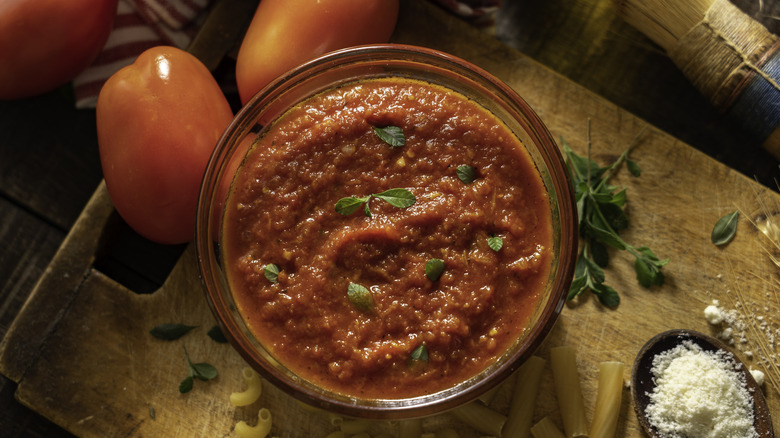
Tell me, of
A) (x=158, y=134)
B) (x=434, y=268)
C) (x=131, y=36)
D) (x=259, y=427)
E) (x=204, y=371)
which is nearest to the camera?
(x=434, y=268)

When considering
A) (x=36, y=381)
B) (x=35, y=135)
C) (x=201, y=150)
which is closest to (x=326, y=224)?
(x=201, y=150)

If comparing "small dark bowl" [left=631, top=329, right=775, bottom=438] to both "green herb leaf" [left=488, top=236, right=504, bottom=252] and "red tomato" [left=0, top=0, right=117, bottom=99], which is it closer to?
"green herb leaf" [left=488, top=236, right=504, bottom=252]

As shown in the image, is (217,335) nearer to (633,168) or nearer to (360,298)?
(360,298)

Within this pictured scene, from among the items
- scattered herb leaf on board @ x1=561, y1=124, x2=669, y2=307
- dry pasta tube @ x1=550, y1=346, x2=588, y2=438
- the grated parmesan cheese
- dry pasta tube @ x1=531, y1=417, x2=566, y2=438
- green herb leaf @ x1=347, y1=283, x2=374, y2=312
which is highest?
scattered herb leaf on board @ x1=561, y1=124, x2=669, y2=307

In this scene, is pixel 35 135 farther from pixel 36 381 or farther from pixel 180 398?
pixel 180 398

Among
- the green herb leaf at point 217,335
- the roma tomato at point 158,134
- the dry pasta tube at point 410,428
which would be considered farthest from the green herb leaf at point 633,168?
the green herb leaf at point 217,335

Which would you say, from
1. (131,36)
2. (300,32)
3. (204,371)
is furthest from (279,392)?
(131,36)

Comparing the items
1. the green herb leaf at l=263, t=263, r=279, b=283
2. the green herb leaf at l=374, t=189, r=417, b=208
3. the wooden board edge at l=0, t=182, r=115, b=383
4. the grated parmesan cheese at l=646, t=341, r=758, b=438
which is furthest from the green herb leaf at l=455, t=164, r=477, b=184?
the wooden board edge at l=0, t=182, r=115, b=383
